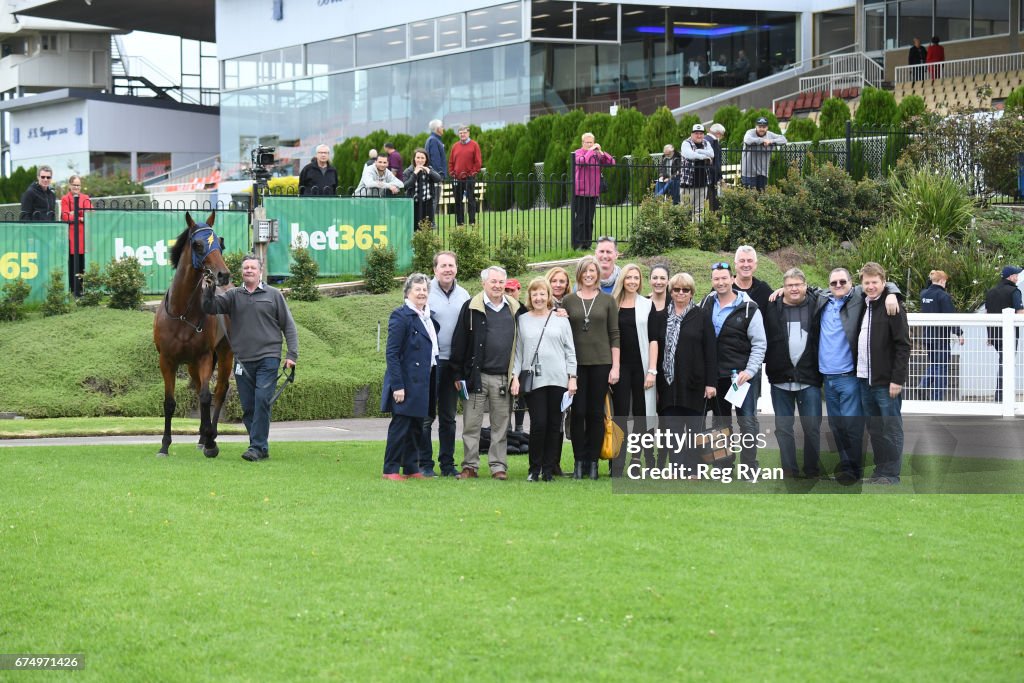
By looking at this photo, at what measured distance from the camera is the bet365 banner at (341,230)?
853 inches

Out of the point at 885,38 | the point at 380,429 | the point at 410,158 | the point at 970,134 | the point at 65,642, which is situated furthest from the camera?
the point at 885,38

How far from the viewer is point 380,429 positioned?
16.9 meters

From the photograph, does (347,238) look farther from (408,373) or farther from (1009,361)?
(1009,361)

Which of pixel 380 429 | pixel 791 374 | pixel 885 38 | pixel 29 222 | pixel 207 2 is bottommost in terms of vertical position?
pixel 380 429

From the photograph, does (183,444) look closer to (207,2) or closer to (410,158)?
(410,158)

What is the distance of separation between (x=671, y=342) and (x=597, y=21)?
1162 inches

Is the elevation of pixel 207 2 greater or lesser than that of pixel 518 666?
greater

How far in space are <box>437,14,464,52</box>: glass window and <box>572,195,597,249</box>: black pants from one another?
18975 millimetres

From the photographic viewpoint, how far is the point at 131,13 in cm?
6184

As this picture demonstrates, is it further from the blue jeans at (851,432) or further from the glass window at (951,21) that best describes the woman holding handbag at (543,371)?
the glass window at (951,21)

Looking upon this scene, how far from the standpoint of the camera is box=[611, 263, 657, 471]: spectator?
11.4 m

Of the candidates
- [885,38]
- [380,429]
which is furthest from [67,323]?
[885,38]

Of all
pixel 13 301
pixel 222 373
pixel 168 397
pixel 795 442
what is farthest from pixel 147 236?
pixel 795 442

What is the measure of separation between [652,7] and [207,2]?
26.2 m
